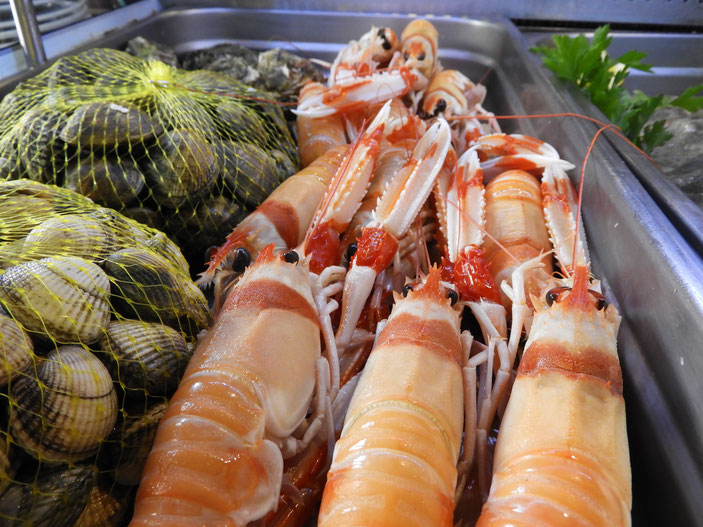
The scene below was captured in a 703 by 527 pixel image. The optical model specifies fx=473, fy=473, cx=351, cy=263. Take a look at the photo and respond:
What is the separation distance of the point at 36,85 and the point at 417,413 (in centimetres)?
192

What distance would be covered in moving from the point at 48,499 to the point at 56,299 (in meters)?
0.36

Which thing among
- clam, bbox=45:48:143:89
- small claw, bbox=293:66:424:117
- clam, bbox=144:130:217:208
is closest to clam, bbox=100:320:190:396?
clam, bbox=144:130:217:208

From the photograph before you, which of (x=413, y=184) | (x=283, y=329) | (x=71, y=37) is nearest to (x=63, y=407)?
(x=283, y=329)

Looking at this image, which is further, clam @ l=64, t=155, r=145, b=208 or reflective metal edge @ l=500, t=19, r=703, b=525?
clam @ l=64, t=155, r=145, b=208

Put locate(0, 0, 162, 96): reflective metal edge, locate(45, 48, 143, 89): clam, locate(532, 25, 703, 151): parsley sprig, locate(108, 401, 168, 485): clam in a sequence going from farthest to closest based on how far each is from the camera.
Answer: locate(532, 25, 703, 151): parsley sprig < locate(0, 0, 162, 96): reflective metal edge < locate(45, 48, 143, 89): clam < locate(108, 401, 168, 485): clam

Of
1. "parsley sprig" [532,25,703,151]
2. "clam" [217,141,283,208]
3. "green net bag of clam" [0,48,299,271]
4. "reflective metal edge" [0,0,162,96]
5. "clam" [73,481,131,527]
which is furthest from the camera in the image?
"parsley sprig" [532,25,703,151]

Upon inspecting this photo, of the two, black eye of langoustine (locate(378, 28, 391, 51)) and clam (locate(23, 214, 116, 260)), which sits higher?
black eye of langoustine (locate(378, 28, 391, 51))

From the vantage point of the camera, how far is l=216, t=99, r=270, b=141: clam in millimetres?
1916

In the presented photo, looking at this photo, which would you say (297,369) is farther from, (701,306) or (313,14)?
(313,14)

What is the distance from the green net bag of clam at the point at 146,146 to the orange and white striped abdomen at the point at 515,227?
2.97 feet

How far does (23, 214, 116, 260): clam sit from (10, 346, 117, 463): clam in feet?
0.92

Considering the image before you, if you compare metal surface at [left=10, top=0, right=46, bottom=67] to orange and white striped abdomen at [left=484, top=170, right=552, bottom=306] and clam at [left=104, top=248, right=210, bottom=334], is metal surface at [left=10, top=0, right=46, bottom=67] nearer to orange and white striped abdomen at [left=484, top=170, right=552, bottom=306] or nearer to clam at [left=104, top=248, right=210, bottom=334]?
clam at [left=104, top=248, right=210, bottom=334]

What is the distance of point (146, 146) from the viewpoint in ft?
5.42

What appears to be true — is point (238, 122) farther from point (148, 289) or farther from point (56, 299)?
point (56, 299)
